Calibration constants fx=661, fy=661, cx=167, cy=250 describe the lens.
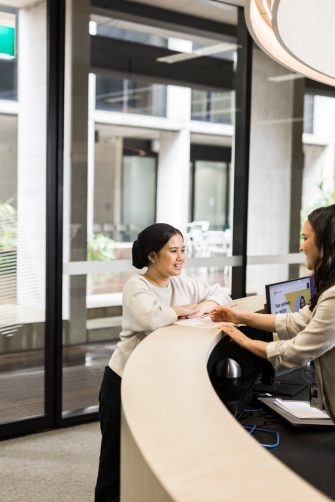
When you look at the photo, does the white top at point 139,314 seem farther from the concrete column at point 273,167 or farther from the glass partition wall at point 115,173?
the concrete column at point 273,167

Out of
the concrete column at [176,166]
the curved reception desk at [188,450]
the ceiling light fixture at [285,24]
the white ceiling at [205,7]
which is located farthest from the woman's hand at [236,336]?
the white ceiling at [205,7]

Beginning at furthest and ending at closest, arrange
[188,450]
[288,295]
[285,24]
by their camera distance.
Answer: [288,295], [285,24], [188,450]

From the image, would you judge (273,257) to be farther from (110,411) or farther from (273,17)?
(273,17)

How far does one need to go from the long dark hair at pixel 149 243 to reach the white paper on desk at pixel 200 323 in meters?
0.32

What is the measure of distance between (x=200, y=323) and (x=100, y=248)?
2144 millimetres

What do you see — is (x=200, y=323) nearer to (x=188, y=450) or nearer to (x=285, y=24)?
(x=285, y=24)

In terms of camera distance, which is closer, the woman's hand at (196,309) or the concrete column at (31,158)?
the woman's hand at (196,309)

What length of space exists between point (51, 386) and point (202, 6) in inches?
128

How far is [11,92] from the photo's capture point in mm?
→ 4523

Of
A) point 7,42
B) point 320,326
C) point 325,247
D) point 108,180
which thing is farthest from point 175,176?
point 320,326

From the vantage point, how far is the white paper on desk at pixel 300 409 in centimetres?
279

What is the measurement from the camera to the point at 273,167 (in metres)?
5.97

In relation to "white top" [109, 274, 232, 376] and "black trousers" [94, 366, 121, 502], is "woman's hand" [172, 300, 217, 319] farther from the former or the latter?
"black trousers" [94, 366, 121, 502]

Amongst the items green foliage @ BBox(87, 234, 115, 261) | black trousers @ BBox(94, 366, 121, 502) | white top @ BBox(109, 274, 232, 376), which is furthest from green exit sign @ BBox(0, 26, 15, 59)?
black trousers @ BBox(94, 366, 121, 502)
